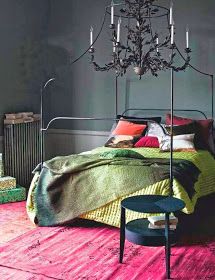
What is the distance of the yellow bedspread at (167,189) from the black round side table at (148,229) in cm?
40

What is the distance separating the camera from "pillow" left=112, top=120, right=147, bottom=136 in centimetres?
538

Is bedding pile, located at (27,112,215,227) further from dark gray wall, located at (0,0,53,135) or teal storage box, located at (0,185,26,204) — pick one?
dark gray wall, located at (0,0,53,135)

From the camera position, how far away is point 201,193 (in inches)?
167

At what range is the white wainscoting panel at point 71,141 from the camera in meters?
6.11

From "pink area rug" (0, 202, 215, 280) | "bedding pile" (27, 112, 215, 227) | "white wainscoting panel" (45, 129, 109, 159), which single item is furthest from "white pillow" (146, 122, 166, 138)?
"pink area rug" (0, 202, 215, 280)

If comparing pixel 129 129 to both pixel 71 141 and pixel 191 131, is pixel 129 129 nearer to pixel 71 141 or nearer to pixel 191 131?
pixel 191 131

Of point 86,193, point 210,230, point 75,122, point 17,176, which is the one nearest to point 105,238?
point 86,193

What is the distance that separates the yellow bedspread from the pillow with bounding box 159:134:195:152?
0.28 feet

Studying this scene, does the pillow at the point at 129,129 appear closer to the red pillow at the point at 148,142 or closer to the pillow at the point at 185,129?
the red pillow at the point at 148,142

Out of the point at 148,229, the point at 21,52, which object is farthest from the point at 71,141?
the point at 148,229

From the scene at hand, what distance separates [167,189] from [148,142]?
1.46m

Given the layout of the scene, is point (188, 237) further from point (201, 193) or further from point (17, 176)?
point (17, 176)

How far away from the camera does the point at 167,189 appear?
3.78 meters

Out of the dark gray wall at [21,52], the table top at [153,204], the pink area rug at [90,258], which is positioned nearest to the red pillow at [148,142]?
the pink area rug at [90,258]
